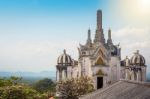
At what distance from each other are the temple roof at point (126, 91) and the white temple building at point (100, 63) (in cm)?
3178

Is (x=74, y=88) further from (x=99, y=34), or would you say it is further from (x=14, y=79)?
(x=99, y=34)

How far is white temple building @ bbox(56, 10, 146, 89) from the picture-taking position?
70.1 m

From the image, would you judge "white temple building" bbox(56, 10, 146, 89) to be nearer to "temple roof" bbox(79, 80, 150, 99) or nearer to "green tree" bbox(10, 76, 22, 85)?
"green tree" bbox(10, 76, 22, 85)

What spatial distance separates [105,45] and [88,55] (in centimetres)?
390

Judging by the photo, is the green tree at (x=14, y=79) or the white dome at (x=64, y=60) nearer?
the green tree at (x=14, y=79)

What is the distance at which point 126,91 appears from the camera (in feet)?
106

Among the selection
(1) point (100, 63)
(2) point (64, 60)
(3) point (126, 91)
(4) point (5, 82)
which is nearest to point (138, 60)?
(1) point (100, 63)

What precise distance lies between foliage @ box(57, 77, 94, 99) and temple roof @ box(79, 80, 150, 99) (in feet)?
70.3

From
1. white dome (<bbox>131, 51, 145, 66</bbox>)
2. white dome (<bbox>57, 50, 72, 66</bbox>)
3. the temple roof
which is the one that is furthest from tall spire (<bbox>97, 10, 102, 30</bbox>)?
the temple roof

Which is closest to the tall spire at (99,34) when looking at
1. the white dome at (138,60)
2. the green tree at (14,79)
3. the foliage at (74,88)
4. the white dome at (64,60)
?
the white dome at (64,60)

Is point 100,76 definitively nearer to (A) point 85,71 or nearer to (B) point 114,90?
(A) point 85,71

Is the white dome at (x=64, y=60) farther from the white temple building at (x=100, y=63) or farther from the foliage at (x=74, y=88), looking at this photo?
the foliage at (x=74, y=88)

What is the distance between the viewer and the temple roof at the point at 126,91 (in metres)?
29.3

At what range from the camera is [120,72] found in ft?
236
